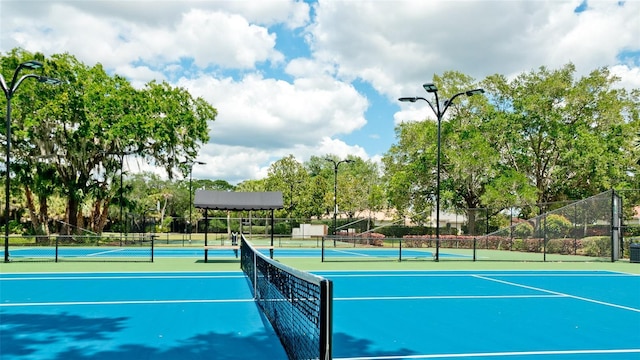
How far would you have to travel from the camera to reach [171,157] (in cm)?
4175

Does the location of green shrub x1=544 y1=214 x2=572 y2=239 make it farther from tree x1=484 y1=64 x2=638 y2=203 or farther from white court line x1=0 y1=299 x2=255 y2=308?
white court line x1=0 y1=299 x2=255 y2=308

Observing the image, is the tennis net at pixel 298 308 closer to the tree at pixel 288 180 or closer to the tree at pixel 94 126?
the tree at pixel 94 126

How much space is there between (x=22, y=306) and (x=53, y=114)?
28762 mm

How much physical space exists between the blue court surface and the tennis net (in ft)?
0.98

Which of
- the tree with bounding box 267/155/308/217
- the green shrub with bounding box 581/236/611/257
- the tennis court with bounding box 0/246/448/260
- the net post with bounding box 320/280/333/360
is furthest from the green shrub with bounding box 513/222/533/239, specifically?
the tree with bounding box 267/155/308/217

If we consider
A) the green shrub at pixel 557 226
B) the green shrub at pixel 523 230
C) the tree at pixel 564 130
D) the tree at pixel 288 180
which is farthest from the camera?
the tree at pixel 288 180

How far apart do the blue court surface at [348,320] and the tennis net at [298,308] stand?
30 centimetres

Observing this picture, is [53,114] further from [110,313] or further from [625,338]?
[625,338]

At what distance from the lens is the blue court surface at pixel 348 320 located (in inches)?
283

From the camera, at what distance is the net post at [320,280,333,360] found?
4574 mm

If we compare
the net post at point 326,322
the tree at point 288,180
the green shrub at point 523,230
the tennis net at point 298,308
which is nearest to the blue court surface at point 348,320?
the tennis net at point 298,308

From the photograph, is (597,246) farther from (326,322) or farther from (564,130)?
(326,322)

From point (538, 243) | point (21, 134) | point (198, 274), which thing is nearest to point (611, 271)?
point (538, 243)

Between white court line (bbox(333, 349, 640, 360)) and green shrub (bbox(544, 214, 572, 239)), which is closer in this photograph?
white court line (bbox(333, 349, 640, 360))
